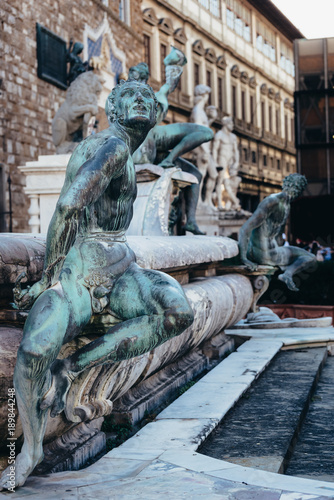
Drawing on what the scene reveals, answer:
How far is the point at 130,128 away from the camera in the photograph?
3314mm

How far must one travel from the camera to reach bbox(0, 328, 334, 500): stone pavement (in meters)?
2.69

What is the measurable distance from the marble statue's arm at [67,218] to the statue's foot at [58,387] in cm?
26

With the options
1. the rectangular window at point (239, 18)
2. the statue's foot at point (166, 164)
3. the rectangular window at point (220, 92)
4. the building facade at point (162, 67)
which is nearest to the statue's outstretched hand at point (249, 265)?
the statue's foot at point (166, 164)

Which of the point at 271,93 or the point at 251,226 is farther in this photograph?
the point at 271,93

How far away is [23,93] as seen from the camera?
1655 centimetres

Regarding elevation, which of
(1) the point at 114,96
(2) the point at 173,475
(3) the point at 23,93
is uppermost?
(3) the point at 23,93

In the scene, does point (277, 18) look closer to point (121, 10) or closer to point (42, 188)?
point (121, 10)

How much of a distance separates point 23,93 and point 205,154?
739 centimetres

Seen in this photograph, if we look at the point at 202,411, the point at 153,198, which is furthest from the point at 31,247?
the point at 153,198

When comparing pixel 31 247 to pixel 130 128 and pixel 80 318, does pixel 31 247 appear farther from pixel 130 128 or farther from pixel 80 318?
pixel 130 128

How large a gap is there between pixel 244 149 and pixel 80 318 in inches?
1755

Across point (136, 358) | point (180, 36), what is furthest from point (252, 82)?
point (136, 358)

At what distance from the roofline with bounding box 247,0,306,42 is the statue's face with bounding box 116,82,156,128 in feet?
153

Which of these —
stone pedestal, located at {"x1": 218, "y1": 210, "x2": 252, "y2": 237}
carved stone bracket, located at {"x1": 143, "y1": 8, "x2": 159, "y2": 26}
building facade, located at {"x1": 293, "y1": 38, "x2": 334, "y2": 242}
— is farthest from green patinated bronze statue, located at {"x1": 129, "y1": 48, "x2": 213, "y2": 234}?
carved stone bracket, located at {"x1": 143, "y1": 8, "x2": 159, "y2": 26}
